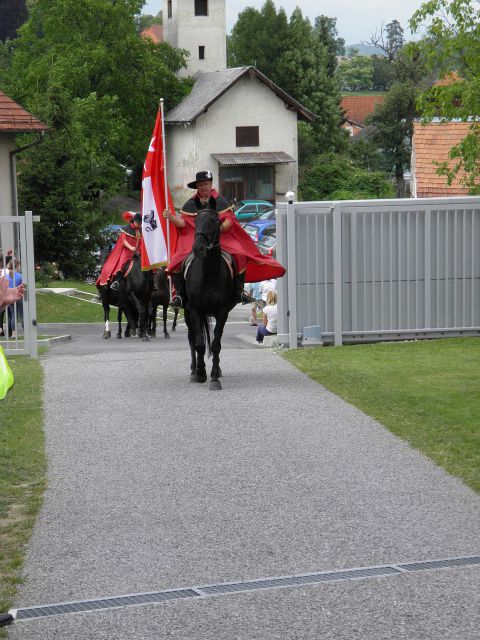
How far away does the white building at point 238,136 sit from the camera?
73.8 meters

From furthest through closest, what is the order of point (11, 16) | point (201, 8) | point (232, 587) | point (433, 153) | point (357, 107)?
1. point (357, 107)
2. point (11, 16)
3. point (201, 8)
4. point (433, 153)
5. point (232, 587)

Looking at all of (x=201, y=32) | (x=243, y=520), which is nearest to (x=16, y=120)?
(x=243, y=520)

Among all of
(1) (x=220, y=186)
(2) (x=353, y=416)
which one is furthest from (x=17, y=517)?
(1) (x=220, y=186)

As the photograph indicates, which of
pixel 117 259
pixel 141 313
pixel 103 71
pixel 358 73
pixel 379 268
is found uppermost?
pixel 358 73

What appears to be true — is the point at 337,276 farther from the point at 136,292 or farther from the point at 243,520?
the point at 243,520

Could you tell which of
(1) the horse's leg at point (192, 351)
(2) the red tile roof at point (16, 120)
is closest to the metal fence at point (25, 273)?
(1) the horse's leg at point (192, 351)

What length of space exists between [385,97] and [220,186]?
1546 centimetres

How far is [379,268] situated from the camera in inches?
768

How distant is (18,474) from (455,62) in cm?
1619

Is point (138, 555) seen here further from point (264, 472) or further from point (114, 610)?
point (264, 472)

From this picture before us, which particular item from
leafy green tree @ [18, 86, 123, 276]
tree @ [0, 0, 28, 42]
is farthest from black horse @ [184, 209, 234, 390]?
tree @ [0, 0, 28, 42]

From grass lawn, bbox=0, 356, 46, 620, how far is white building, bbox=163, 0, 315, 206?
59.3 metres

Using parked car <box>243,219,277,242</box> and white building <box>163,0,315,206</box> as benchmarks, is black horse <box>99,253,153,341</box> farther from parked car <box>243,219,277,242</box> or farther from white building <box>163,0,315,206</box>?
white building <box>163,0,315,206</box>

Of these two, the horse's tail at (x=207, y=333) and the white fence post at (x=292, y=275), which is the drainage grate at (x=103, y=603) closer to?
the horse's tail at (x=207, y=333)
